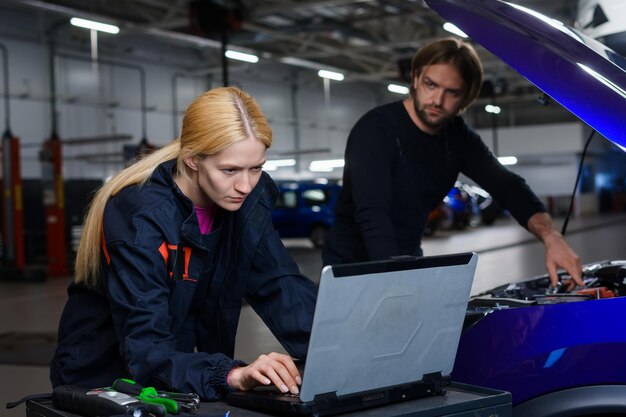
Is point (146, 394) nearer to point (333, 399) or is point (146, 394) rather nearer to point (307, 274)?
point (333, 399)

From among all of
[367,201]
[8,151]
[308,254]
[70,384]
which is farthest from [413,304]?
[308,254]

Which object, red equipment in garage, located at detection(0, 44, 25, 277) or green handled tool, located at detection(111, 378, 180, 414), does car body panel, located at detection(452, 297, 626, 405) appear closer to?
green handled tool, located at detection(111, 378, 180, 414)

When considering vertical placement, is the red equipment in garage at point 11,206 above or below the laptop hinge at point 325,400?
above

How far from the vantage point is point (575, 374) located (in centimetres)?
183

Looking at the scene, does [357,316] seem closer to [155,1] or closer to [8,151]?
[8,151]

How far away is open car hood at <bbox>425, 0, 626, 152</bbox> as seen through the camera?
1.73 metres

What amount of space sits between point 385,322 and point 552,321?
1.92ft

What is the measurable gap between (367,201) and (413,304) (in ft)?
3.30

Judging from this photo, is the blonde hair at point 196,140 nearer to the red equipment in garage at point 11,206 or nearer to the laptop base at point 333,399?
the laptop base at point 333,399

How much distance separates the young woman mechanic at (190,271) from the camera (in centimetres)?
162

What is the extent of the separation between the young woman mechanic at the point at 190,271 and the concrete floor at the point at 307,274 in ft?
8.82

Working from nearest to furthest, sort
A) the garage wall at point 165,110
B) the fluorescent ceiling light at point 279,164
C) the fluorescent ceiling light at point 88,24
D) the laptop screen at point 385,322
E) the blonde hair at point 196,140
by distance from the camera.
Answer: the laptop screen at point 385,322, the blonde hair at point 196,140, the fluorescent ceiling light at point 88,24, the garage wall at point 165,110, the fluorescent ceiling light at point 279,164

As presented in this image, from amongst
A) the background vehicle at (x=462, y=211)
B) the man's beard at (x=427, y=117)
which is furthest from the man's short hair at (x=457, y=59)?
the background vehicle at (x=462, y=211)

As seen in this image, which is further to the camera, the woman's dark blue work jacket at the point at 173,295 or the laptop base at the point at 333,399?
the woman's dark blue work jacket at the point at 173,295
